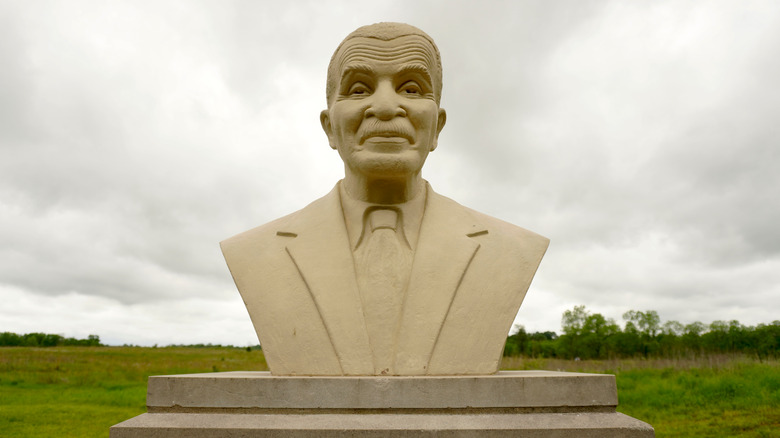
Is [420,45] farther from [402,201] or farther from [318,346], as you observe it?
[318,346]

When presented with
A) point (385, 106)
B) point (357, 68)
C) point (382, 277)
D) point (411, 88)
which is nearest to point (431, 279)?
point (382, 277)

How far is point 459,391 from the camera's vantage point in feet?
10.2

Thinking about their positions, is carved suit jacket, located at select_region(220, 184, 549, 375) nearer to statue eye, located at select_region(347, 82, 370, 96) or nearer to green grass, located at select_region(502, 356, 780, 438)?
statue eye, located at select_region(347, 82, 370, 96)

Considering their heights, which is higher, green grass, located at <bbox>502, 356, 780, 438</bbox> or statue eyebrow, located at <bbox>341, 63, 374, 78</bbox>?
statue eyebrow, located at <bbox>341, 63, 374, 78</bbox>

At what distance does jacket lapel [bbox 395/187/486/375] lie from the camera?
3.57 meters

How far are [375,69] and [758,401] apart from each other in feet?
32.5

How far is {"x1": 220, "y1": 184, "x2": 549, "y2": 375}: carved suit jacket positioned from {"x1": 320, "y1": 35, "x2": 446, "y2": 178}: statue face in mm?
551

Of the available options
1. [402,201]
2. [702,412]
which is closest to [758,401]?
[702,412]

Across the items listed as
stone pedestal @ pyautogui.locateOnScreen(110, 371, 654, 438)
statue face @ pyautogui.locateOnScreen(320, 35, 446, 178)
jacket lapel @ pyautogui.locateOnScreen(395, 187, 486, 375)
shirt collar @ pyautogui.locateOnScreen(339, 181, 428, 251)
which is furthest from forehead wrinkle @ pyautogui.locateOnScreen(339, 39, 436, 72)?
stone pedestal @ pyautogui.locateOnScreen(110, 371, 654, 438)

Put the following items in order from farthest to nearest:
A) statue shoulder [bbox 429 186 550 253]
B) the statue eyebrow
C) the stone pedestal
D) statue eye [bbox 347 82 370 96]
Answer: statue shoulder [bbox 429 186 550 253] → statue eye [bbox 347 82 370 96] → the statue eyebrow → the stone pedestal

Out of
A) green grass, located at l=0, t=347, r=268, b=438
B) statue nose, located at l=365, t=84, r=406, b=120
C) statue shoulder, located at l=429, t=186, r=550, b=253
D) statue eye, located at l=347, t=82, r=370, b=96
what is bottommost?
green grass, located at l=0, t=347, r=268, b=438

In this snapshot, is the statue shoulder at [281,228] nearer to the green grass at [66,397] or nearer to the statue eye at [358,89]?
the statue eye at [358,89]

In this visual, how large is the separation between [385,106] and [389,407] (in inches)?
78.1

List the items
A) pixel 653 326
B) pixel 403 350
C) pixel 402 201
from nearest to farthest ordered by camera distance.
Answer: pixel 403 350
pixel 402 201
pixel 653 326
